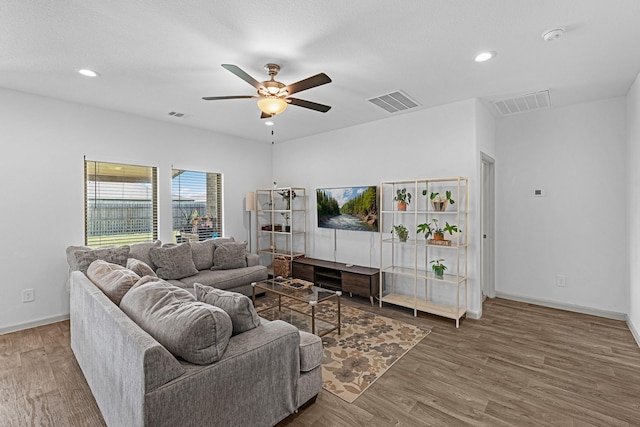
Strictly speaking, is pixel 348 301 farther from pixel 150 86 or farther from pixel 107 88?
pixel 107 88

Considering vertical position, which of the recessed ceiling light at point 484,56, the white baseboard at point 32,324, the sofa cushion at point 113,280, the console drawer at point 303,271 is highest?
the recessed ceiling light at point 484,56

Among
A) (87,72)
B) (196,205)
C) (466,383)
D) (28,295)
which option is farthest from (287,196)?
(466,383)

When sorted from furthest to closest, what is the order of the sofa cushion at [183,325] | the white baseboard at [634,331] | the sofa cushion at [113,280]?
the white baseboard at [634,331] → the sofa cushion at [113,280] → the sofa cushion at [183,325]

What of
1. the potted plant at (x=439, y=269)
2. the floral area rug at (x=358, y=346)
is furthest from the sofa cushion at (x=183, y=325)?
the potted plant at (x=439, y=269)

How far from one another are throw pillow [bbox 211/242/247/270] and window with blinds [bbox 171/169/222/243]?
83 centimetres

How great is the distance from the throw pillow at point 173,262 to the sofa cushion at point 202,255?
22cm

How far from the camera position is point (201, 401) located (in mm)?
1521

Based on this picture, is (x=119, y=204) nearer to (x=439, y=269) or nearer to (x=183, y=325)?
(x=183, y=325)

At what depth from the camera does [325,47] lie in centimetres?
252

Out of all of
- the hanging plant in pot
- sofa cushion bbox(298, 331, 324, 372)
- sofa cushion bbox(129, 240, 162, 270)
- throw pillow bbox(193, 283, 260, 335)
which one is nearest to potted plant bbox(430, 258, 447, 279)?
the hanging plant in pot

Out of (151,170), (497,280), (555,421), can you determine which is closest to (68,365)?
(151,170)

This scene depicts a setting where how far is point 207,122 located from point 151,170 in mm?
1126

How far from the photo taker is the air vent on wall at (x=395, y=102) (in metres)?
3.65

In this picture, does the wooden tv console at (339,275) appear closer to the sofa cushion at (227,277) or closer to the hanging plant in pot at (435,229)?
the sofa cushion at (227,277)
